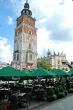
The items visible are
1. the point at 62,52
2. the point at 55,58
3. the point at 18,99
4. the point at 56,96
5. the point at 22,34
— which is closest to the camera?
the point at 18,99

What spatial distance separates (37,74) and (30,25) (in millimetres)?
55459

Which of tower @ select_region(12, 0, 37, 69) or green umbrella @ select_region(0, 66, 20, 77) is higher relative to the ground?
tower @ select_region(12, 0, 37, 69)

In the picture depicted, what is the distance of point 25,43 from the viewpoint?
65062mm

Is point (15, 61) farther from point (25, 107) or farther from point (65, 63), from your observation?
point (25, 107)

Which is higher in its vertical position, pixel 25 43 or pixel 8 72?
pixel 25 43

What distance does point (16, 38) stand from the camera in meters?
68.9

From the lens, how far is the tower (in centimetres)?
6475

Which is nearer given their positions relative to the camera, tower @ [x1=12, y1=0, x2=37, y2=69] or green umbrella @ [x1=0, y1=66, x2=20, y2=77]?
green umbrella @ [x1=0, y1=66, x2=20, y2=77]

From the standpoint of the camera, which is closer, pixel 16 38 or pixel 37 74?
pixel 37 74

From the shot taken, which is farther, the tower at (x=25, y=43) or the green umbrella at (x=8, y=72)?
the tower at (x=25, y=43)

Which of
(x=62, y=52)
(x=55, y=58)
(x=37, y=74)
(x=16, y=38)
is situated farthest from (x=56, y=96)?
(x=62, y=52)

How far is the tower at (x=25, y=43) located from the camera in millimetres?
64750

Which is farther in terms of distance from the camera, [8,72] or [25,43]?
[25,43]

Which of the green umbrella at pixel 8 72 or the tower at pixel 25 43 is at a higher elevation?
the tower at pixel 25 43
